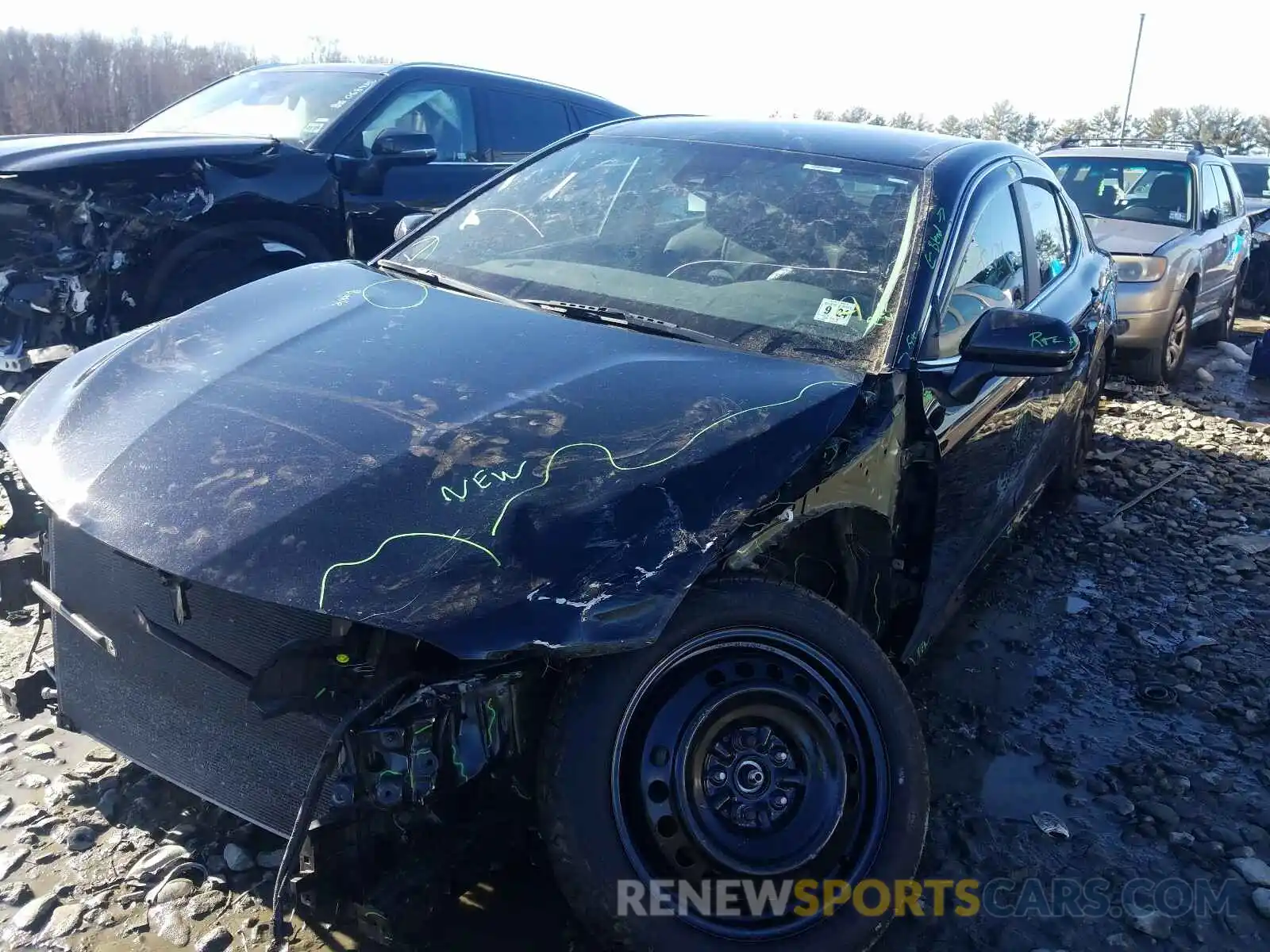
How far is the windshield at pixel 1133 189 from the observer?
8726mm

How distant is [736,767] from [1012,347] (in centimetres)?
140

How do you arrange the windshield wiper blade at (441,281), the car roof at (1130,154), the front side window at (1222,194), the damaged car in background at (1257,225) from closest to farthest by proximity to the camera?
the windshield wiper blade at (441,281) → the car roof at (1130,154) → the front side window at (1222,194) → the damaged car in background at (1257,225)

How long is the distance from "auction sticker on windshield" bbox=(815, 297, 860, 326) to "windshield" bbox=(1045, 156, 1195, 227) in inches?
267

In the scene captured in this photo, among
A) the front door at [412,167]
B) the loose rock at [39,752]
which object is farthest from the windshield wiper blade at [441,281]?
the front door at [412,167]

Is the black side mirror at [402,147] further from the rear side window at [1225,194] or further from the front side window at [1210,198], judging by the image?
the rear side window at [1225,194]

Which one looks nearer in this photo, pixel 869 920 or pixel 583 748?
pixel 583 748

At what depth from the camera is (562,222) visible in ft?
11.4

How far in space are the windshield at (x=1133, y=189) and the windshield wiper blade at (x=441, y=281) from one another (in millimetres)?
6989

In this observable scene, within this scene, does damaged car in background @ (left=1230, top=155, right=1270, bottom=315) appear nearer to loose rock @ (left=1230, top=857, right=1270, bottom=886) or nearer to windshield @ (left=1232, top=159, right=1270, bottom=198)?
windshield @ (left=1232, top=159, right=1270, bottom=198)

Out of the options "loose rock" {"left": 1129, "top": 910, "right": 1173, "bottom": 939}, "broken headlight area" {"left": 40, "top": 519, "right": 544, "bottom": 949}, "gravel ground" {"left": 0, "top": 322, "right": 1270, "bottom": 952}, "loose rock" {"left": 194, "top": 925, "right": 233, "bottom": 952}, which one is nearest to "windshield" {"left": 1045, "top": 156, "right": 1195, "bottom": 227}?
"gravel ground" {"left": 0, "top": 322, "right": 1270, "bottom": 952}

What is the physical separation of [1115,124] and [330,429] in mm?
33583

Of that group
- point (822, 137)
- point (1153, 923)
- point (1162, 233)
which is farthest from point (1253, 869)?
point (1162, 233)

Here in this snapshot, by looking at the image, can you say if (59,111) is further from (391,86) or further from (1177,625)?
(1177,625)

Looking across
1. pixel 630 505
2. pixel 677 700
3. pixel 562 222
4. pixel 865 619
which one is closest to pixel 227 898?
pixel 677 700
